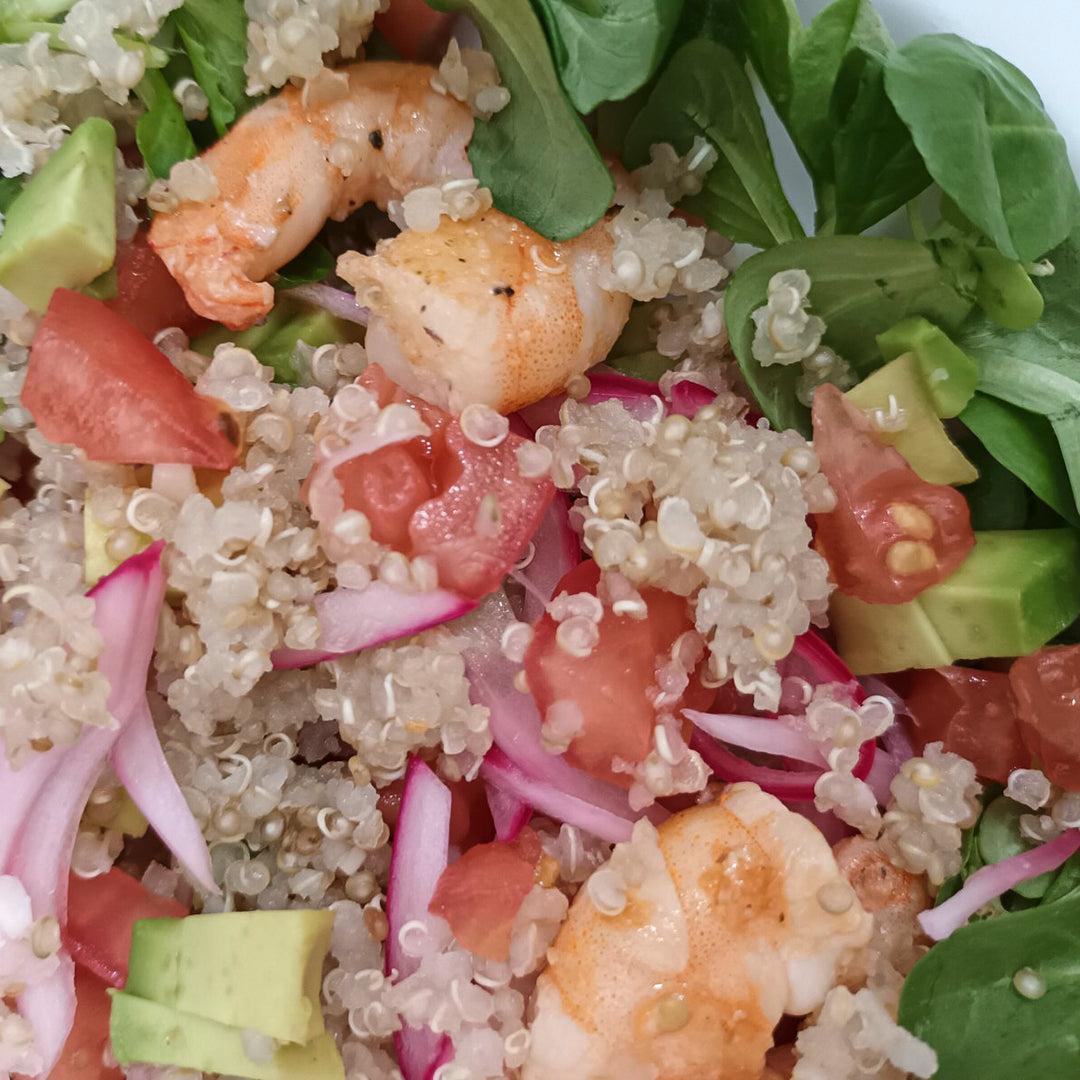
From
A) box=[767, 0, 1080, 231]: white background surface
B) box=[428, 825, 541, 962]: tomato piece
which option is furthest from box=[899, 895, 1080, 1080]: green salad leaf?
box=[767, 0, 1080, 231]: white background surface

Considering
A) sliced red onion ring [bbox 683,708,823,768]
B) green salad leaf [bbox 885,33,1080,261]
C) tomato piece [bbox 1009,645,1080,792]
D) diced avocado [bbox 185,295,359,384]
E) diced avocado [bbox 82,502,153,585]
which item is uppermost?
green salad leaf [bbox 885,33,1080,261]

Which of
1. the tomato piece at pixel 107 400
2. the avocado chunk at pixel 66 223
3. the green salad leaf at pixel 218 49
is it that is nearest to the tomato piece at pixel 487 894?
the tomato piece at pixel 107 400

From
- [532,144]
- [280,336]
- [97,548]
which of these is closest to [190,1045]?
[97,548]

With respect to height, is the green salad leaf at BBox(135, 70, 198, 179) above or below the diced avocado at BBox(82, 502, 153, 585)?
above

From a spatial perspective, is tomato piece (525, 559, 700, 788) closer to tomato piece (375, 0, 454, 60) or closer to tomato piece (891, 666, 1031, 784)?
tomato piece (891, 666, 1031, 784)

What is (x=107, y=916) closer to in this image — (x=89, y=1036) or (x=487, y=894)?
(x=89, y=1036)

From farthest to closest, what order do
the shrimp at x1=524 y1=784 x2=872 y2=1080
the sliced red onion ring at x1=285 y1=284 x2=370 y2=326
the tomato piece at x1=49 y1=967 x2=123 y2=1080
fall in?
Result: the sliced red onion ring at x1=285 y1=284 x2=370 y2=326 < the tomato piece at x1=49 y1=967 x2=123 y2=1080 < the shrimp at x1=524 y1=784 x2=872 y2=1080

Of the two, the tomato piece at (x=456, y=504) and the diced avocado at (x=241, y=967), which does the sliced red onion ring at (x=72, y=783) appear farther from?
the tomato piece at (x=456, y=504)

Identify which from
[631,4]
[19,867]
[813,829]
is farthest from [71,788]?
[631,4]
